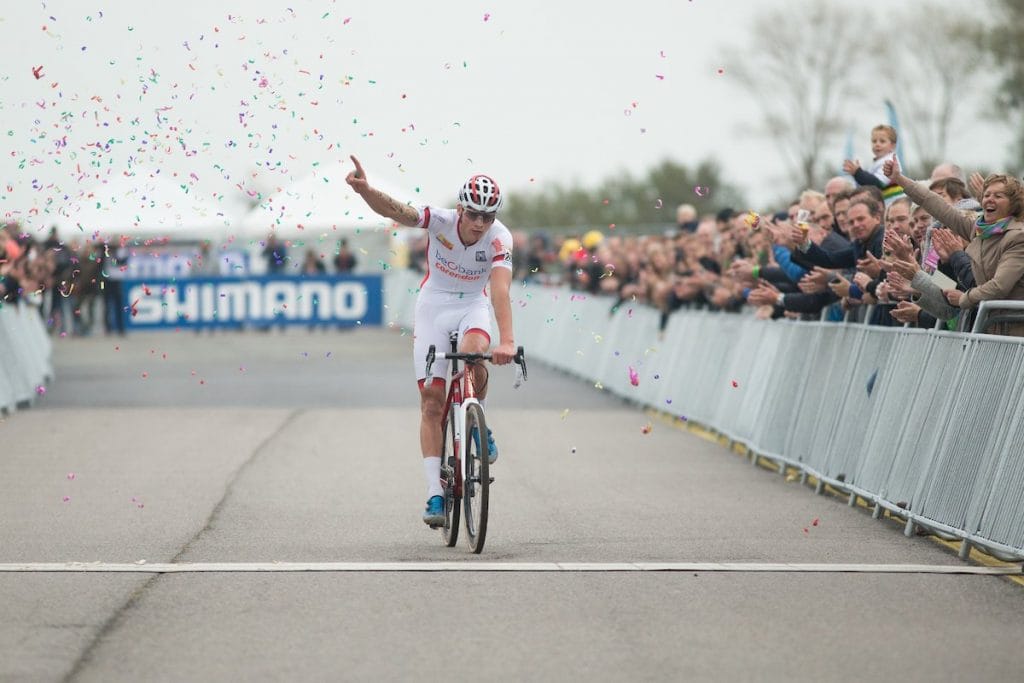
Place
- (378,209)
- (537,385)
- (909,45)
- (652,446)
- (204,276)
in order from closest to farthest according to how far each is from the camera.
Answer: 1. (378,209)
2. (652,446)
3. (537,385)
4. (204,276)
5. (909,45)

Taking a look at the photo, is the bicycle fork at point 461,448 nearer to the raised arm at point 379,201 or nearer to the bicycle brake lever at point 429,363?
the bicycle brake lever at point 429,363

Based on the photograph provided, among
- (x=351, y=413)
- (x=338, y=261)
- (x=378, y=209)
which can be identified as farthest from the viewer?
(x=338, y=261)

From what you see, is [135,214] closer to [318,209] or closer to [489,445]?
[318,209]

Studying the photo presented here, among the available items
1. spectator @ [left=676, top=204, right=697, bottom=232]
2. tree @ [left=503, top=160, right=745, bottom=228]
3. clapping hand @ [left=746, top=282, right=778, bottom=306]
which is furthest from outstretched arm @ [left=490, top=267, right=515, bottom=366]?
tree @ [left=503, top=160, right=745, bottom=228]

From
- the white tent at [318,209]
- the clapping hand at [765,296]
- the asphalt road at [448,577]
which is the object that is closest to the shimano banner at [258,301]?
the white tent at [318,209]

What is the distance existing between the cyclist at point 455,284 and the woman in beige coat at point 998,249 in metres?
2.58

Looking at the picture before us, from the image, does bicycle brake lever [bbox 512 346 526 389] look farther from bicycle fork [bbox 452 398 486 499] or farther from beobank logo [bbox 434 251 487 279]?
beobank logo [bbox 434 251 487 279]

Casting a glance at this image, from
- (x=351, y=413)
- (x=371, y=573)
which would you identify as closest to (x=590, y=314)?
(x=351, y=413)

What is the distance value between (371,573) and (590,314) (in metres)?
18.4

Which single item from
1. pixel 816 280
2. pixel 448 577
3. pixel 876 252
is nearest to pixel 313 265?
pixel 816 280

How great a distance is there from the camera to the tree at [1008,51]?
51.2 meters

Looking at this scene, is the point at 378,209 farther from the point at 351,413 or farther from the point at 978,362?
the point at 351,413

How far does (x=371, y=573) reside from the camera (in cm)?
866

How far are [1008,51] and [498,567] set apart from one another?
151 feet
